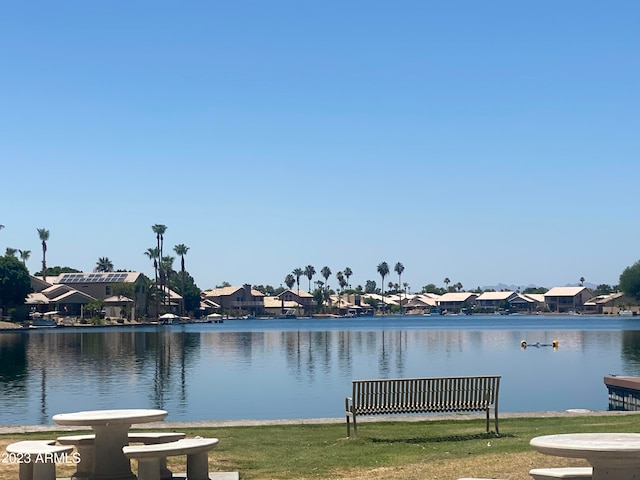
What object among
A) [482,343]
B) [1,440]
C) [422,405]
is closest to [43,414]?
[1,440]

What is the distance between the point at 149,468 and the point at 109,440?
1091 mm

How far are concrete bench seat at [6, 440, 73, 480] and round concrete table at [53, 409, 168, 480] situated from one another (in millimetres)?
467

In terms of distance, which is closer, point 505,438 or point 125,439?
point 125,439

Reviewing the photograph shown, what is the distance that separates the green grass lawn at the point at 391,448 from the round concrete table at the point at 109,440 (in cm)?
124

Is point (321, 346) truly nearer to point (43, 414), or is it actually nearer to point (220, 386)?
point (220, 386)

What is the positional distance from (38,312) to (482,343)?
75.9m

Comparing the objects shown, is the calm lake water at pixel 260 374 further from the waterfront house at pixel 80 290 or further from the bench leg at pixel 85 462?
the waterfront house at pixel 80 290

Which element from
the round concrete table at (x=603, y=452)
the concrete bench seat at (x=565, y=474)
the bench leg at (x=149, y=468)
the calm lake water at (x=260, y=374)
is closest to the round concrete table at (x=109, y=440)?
the bench leg at (x=149, y=468)

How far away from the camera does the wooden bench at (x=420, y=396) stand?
52.5ft

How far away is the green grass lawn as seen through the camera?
1190 cm

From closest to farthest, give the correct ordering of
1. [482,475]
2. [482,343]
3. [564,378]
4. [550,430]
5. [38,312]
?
[482,475] → [550,430] → [564,378] → [482,343] → [38,312]

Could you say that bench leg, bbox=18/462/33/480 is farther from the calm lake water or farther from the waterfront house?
the waterfront house

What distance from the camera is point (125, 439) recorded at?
1133 centimetres

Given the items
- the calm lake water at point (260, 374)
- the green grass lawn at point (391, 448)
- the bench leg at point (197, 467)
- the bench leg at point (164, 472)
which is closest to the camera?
the bench leg at point (197, 467)
